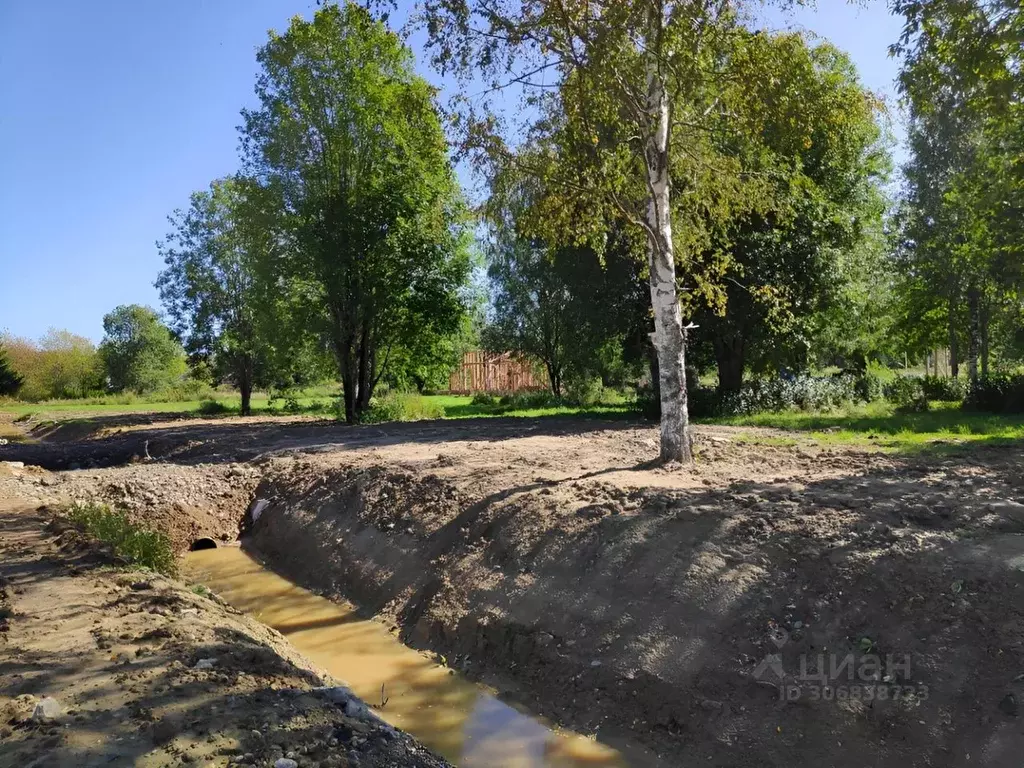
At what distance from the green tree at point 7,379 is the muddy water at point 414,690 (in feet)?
187

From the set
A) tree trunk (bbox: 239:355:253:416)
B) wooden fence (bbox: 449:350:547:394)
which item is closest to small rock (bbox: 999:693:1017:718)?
wooden fence (bbox: 449:350:547:394)

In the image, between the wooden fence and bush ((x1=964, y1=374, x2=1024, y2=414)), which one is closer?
bush ((x1=964, y1=374, x2=1024, y2=414))

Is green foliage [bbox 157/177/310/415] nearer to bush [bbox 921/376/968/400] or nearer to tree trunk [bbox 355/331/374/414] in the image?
tree trunk [bbox 355/331/374/414]

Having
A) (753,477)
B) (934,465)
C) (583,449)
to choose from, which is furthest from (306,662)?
(934,465)

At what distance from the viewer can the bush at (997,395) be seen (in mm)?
19719

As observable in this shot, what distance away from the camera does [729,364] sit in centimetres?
2177

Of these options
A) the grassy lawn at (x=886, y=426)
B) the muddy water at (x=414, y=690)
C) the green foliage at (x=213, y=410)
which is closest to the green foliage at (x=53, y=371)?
the green foliage at (x=213, y=410)

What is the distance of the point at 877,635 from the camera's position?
5215mm

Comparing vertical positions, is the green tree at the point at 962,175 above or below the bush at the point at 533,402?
above

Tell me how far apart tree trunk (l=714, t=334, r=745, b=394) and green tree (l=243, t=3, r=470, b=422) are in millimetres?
9286

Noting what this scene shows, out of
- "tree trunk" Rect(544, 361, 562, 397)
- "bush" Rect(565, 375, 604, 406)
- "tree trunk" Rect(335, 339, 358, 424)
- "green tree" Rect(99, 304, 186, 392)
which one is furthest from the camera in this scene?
"green tree" Rect(99, 304, 186, 392)

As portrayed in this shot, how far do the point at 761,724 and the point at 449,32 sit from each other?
9545mm

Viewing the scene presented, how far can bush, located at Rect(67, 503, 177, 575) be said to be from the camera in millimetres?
9141

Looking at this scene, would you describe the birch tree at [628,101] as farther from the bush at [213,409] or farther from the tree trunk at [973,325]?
the bush at [213,409]
